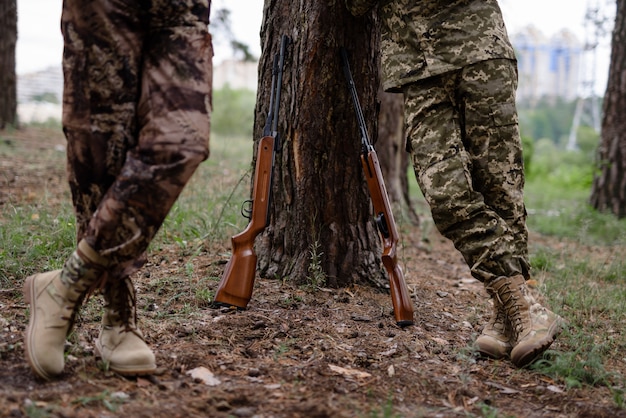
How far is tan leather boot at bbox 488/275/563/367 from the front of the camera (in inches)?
104

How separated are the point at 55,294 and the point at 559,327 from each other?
2.09m

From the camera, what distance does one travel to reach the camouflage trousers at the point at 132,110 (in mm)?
2100

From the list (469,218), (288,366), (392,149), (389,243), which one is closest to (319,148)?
(389,243)

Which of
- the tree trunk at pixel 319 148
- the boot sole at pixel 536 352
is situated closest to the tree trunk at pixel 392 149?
the tree trunk at pixel 319 148

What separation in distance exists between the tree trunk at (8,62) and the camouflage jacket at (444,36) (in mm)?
7443

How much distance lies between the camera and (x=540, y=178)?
48.0 ft

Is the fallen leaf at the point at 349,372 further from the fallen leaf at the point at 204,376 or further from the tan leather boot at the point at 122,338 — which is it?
the tan leather boot at the point at 122,338

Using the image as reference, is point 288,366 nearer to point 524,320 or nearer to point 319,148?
point 524,320

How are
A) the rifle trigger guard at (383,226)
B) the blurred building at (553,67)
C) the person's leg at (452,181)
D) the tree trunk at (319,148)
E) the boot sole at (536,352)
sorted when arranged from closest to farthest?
the boot sole at (536,352) → the person's leg at (452,181) → the rifle trigger guard at (383,226) → the tree trunk at (319,148) → the blurred building at (553,67)

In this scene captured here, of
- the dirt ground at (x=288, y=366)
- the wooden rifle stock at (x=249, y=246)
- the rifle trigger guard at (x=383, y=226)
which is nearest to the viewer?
the dirt ground at (x=288, y=366)

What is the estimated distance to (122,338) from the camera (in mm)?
2301

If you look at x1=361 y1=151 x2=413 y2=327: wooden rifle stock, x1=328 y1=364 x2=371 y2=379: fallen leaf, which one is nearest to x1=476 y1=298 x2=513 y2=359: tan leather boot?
x1=361 y1=151 x2=413 y2=327: wooden rifle stock

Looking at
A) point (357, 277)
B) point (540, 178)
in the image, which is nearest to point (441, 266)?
point (357, 277)

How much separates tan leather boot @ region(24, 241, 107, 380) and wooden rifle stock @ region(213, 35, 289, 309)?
98cm
